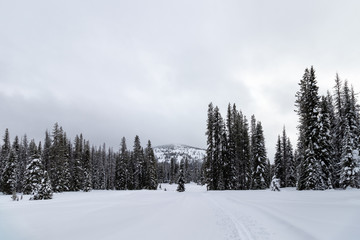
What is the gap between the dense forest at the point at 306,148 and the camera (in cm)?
2678

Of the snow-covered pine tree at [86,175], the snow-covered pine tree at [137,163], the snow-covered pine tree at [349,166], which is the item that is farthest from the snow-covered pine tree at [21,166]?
the snow-covered pine tree at [349,166]

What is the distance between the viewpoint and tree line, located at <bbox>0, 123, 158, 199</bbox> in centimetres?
3516

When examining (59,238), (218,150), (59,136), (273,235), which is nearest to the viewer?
(59,238)

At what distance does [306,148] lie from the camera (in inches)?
1099

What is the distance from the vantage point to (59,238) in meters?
6.61

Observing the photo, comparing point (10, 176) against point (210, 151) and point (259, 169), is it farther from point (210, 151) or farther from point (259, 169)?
point (259, 169)

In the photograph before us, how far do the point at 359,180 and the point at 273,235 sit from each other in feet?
94.6

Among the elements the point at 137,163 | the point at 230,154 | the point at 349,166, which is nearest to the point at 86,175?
the point at 137,163

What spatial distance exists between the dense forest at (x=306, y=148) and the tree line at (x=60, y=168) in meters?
26.2

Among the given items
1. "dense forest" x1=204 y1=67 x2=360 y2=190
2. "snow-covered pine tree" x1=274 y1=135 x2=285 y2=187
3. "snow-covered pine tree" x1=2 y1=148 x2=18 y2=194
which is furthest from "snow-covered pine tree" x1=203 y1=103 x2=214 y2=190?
"snow-covered pine tree" x1=2 y1=148 x2=18 y2=194

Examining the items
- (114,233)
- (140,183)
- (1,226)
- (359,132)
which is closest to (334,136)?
(359,132)

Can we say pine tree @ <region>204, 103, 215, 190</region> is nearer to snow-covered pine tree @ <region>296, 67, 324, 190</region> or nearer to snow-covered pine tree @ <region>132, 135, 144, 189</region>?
snow-covered pine tree @ <region>296, 67, 324, 190</region>

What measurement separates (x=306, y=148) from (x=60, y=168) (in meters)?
47.4

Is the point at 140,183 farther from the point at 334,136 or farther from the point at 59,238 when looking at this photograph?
the point at 59,238
